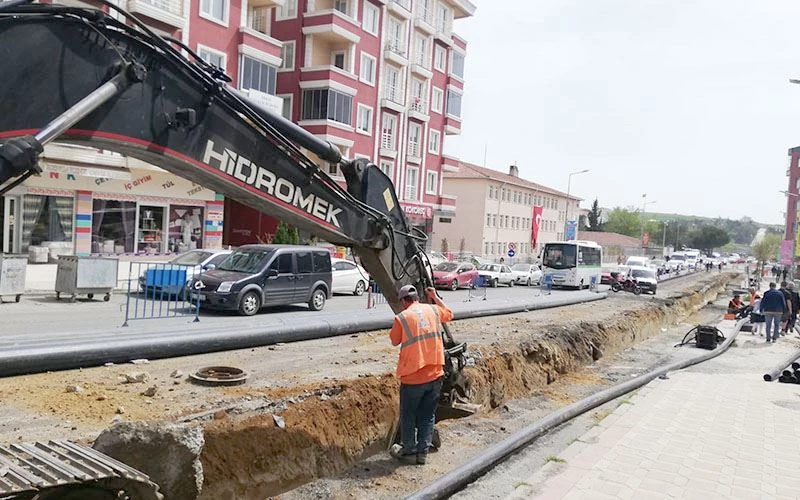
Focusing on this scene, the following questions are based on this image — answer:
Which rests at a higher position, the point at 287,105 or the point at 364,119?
the point at 287,105

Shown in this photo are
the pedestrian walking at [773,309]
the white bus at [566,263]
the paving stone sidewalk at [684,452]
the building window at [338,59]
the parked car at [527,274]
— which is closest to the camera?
the paving stone sidewalk at [684,452]

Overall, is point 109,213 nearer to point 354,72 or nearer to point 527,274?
point 354,72

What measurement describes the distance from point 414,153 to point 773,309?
2982 cm

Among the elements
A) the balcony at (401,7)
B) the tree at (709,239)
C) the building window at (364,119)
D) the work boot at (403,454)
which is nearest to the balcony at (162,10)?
the building window at (364,119)

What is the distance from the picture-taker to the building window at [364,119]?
3891 cm

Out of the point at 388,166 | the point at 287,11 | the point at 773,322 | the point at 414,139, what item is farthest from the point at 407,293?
the point at 414,139

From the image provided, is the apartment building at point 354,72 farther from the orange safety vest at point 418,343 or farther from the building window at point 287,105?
the orange safety vest at point 418,343

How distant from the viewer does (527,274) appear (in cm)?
3794

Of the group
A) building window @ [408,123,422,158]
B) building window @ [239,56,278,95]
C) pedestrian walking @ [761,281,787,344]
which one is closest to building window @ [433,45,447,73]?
building window @ [408,123,422,158]

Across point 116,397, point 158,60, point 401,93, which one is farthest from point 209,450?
point 401,93

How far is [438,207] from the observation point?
A: 48.5 meters

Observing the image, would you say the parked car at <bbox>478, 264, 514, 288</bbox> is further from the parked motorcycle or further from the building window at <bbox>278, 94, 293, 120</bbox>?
the building window at <bbox>278, 94, 293, 120</bbox>

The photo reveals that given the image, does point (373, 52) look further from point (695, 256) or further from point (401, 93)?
point (695, 256)

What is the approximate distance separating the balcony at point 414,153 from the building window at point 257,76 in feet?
45.8
